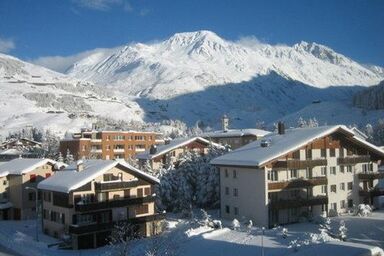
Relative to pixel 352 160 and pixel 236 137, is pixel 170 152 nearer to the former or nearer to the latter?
pixel 352 160

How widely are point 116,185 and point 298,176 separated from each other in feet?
60.6

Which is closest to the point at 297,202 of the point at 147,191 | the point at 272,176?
the point at 272,176

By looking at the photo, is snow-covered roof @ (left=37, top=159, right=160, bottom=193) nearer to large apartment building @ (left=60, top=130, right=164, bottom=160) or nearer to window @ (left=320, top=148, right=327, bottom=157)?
window @ (left=320, top=148, right=327, bottom=157)

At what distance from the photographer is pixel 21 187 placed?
5934cm

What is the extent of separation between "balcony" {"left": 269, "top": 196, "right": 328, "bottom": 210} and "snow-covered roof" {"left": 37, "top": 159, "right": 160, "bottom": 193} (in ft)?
40.6

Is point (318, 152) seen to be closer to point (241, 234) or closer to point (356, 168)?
point (356, 168)

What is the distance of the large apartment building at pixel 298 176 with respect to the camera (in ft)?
154

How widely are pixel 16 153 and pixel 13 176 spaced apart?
188 ft

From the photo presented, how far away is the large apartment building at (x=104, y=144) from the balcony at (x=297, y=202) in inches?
2508

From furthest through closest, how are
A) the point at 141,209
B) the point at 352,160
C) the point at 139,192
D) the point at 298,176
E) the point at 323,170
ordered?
the point at 352,160 < the point at 323,170 < the point at 298,176 < the point at 139,192 < the point at 141,209

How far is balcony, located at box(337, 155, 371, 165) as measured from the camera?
52.4 m

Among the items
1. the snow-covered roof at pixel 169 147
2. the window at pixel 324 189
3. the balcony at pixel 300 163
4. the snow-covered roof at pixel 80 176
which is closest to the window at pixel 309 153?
the balcony at pixel 300 163

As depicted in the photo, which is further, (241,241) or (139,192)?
(139,192)

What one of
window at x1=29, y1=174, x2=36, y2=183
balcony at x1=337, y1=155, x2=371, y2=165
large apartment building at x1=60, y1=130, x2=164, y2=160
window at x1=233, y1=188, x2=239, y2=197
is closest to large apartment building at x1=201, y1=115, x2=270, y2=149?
large apartment building at x1=60, y1=130, x2=164, y2=160
